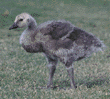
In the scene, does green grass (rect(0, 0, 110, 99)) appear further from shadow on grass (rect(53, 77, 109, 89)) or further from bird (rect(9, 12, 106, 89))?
bird (rect(9, 12, 106, 89))

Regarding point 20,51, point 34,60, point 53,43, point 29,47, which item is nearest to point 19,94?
point 29,47

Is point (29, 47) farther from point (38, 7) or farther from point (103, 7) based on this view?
point (103, 7)

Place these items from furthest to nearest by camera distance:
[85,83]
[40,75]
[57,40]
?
[40,75]
[85,83]
[57,40]

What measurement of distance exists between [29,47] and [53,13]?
14.2m

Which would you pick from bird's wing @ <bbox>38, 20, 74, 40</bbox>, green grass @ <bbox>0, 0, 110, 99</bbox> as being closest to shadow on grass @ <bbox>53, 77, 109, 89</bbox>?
green grass @ <bbox>0, 0, 110, 99</bbox>

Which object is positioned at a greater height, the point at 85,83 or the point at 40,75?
the point at 85,83

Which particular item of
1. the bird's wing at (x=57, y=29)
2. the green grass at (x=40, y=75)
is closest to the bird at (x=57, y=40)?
the bird's wing at (x=57, y=29)

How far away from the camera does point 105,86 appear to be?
5.76 metres

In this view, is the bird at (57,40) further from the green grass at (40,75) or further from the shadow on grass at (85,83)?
the green grass at (40,75)

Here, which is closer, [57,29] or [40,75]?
[57,29]

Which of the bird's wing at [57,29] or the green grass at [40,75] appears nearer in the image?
the green grass at [40,75]

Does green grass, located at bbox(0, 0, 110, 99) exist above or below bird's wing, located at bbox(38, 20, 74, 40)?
below

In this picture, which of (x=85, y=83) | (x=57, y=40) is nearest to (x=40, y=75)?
(x=85, y=83)

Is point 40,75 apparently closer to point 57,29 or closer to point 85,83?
point 85,83
